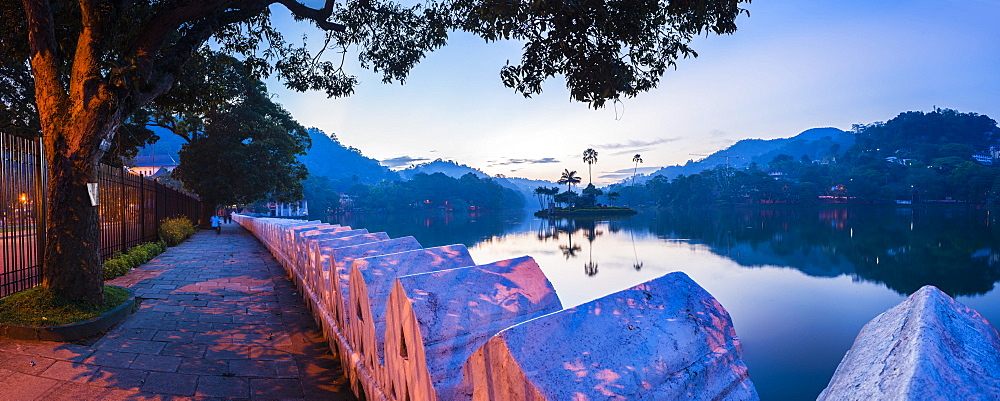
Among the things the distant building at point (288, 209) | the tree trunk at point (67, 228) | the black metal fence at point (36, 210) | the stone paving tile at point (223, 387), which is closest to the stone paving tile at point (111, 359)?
the stone paving tile at point (223, 387)

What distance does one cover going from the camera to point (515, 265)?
2.56 meters

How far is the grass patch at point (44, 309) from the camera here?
455cm

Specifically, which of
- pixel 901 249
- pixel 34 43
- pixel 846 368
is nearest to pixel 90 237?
pixel 34 43

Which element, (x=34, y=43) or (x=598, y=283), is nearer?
(x=34, y=43)

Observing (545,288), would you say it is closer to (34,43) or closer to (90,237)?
(90,237)

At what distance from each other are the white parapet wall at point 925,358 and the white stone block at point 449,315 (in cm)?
146

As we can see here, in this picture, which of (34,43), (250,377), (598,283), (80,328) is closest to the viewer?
(250,377)

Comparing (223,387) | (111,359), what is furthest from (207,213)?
(223,387)

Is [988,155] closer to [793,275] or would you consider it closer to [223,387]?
[793,275]

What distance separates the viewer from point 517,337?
53.5 inches

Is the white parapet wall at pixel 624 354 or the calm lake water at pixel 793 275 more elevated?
the white parapet wall at pixel 624 354

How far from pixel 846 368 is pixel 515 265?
1.65m

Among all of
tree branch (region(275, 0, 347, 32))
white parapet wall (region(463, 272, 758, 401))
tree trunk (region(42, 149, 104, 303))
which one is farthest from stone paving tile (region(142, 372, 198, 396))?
tree branch (region(275, 0, 347, 32))

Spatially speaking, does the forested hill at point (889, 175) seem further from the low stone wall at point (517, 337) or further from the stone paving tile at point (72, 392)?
the stone paving tile at point (72, 392)
